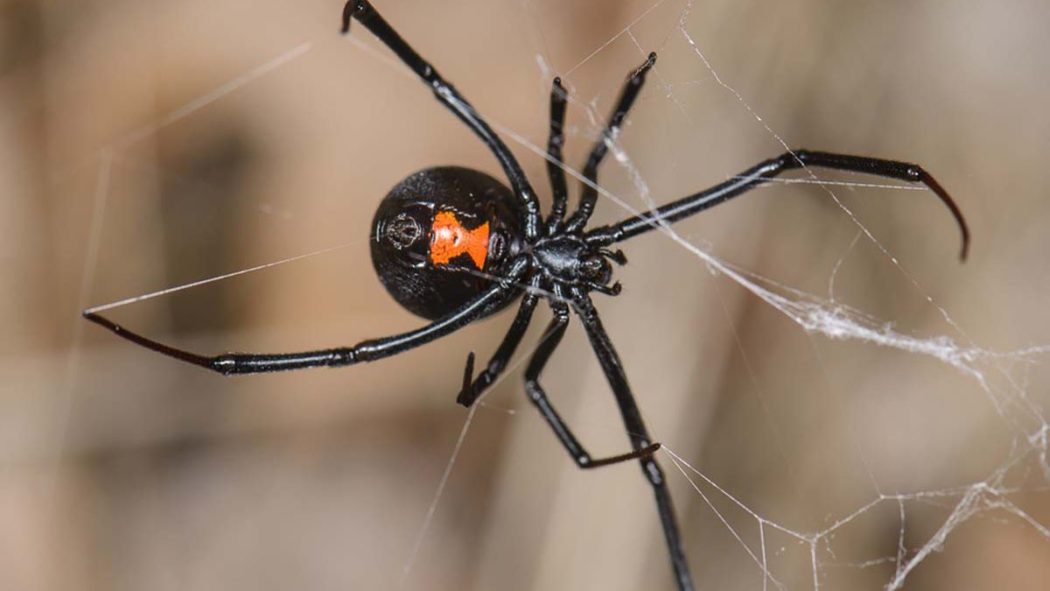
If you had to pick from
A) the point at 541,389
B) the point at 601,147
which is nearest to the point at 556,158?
the point at 601,147

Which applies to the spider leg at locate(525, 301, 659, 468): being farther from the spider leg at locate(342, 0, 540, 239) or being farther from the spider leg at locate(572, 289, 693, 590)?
the spider leg at locate(342, 0, 540, 239)

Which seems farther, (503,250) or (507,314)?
(507,314)

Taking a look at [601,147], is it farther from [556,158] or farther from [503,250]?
[503,250]

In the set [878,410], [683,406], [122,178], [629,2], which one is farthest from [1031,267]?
[122,178]

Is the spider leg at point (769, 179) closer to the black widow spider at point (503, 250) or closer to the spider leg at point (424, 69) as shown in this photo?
the black widow spider at point (503, 250)

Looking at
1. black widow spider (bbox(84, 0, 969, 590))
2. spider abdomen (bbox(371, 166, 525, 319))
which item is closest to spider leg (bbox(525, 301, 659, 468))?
black widow spider (bbox(84, 0, 969, 590))
